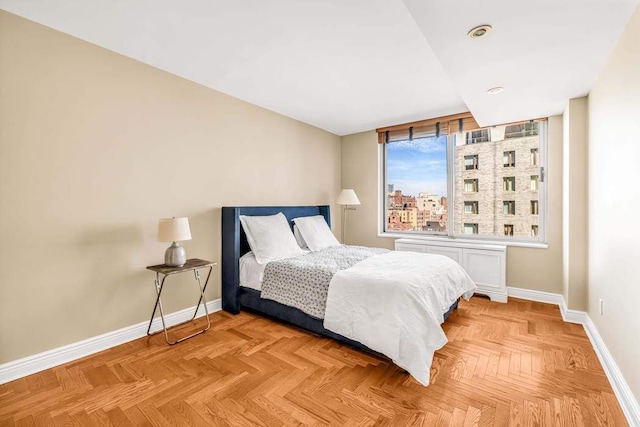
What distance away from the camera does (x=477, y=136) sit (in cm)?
410

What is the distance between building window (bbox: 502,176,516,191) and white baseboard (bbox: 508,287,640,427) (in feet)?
4.25

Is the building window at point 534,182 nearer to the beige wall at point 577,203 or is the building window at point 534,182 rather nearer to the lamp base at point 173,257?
the beige wall at point 577,203

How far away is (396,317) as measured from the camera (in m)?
2.05

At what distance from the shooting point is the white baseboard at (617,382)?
156 centimetres

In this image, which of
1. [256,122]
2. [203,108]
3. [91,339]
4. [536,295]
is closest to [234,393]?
[91,339]

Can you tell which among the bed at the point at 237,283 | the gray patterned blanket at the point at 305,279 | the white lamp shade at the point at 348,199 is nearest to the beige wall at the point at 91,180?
the bed at the point at 237,283

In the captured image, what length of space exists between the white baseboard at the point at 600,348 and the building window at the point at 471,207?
1.10 metres

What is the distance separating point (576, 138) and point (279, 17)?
10.00ft

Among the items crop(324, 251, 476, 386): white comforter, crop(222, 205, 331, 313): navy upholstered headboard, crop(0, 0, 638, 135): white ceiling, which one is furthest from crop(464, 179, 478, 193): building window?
crop(222, 205, 331, 313): navy upholstered headboard

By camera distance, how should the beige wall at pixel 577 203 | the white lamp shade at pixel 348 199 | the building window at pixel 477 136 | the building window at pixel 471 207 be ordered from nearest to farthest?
the beige wall at pixel 577 203, the building window at pixel 477 136, the building window at pixel 471 207, the white lamp shade at pixel 348 199

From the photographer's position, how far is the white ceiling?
171 cm

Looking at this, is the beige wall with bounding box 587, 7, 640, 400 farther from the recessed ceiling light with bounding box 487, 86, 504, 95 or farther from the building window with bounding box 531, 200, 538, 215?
the building window with bounding box 531, 200, 538, 215

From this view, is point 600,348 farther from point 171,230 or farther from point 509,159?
point 171,230

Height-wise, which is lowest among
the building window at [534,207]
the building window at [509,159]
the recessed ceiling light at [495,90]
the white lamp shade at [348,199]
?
the building window at [534,207]
